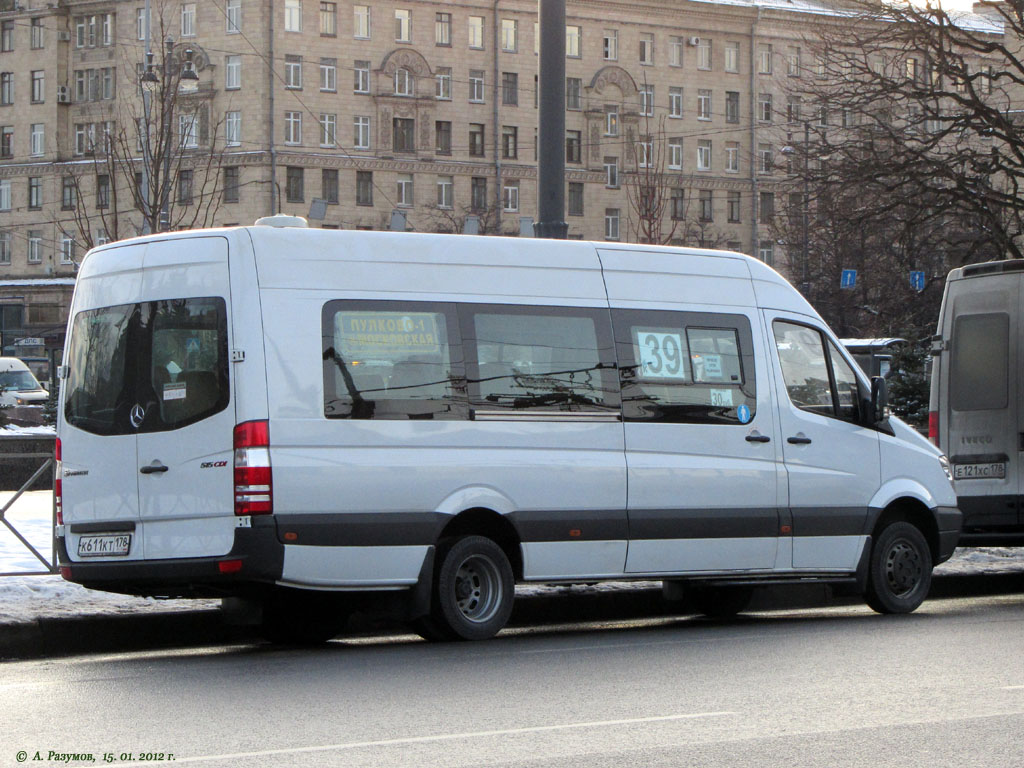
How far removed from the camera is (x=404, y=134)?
82938mm

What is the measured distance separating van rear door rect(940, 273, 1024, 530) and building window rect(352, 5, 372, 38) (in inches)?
2688

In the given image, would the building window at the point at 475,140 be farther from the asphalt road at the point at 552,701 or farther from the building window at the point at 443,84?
the asphalt road at the point at 552,701

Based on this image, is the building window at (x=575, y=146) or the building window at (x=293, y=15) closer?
the building window at (x=293, y=15)

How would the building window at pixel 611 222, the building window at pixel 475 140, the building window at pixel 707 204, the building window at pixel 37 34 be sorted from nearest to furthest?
the building window at pixel 475 140 < the building window at pixel 37 34 < the building window at pixel 611 222 < the building window at pixel 707 204

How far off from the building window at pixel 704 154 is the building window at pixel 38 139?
31.4 meters

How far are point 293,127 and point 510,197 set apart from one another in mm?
10996

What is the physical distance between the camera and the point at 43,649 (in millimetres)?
10758

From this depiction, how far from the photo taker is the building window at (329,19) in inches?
3187

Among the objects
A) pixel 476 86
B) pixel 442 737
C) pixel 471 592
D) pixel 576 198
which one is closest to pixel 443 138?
pixel 476 86

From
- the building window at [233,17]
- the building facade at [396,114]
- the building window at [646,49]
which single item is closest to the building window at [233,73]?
the building facade at [396,114]

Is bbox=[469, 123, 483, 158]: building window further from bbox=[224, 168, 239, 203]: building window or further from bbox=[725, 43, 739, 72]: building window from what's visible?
bbox=[725, 43, 739, 72]: building window

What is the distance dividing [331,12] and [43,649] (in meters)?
72.9

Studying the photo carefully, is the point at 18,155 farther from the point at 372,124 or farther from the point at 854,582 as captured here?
the point at 854,582

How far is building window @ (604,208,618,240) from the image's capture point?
88.1 meters
